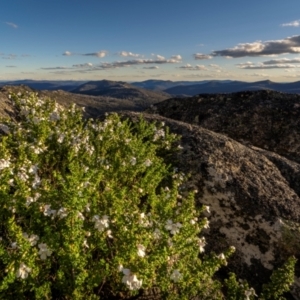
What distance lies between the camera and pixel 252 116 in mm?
21359

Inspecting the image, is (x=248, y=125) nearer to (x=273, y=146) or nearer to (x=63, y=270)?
(x=273, y=146)

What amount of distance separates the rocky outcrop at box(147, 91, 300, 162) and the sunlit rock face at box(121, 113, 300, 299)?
18.3ft

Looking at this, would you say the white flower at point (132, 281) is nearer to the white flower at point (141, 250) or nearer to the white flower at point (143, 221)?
the white flower at point (141, 250)

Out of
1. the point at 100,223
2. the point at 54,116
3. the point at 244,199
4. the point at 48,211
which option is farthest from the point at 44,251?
the point at 54,116

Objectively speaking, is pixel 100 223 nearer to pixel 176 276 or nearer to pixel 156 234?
pixel 156 234

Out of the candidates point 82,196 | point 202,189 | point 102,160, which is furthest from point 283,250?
point 82,196

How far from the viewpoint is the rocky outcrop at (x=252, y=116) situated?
65.1 ft

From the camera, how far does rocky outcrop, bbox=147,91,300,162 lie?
19828 mm

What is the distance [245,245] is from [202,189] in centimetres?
233

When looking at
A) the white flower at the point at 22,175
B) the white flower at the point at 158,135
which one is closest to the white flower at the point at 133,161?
the white flower at the point at 22,175

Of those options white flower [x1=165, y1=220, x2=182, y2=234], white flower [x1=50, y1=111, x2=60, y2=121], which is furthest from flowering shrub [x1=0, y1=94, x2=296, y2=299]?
white flower [x1=50, y1=111, x2=60, y2=121]

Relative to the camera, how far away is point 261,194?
450 inches

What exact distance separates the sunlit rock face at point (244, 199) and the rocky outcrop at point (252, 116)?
559 centimetres

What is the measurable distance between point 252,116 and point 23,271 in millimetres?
19014
